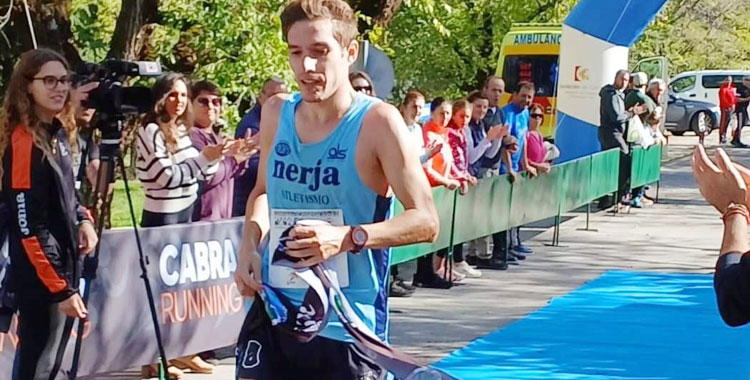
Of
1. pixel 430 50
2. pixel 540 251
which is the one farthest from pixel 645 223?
pixel 430 50

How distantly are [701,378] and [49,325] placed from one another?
4.46 meters

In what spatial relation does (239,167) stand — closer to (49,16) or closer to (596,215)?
(49,16)

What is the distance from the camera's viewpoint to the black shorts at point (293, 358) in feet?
13.4

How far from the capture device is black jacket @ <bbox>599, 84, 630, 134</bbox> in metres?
18.2

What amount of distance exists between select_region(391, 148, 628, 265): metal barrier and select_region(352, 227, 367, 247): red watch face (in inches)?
200

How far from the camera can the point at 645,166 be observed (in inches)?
760

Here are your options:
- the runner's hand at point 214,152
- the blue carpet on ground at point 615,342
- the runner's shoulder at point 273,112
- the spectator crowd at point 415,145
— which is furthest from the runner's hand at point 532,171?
the runner's shoulder at point 273,112

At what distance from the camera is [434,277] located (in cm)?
1195

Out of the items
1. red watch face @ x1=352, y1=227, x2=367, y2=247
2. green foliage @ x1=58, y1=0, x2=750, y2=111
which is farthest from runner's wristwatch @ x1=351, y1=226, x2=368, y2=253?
green foliage @ x1=58, y1=0, x2=750, y2=111

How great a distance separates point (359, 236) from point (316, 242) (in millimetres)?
169

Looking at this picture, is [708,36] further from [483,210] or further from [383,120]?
[383,120]

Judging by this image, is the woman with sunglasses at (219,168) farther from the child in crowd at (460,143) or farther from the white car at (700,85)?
the white car at (700,85)

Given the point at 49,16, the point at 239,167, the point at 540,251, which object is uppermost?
the point at 49,16

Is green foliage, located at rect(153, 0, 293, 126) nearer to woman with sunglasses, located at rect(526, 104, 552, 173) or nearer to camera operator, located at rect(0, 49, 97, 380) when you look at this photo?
woman with sunglasses, located at rect(526, 104, 552, 173)
